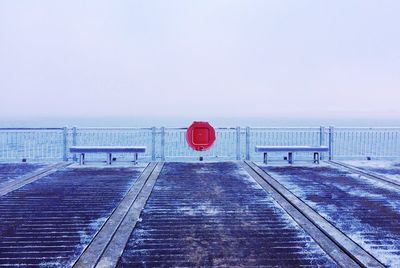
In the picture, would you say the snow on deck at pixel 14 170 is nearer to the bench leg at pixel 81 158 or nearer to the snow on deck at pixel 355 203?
the bench leg at pixel 81 158

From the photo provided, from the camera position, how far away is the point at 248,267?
3598 millimetres

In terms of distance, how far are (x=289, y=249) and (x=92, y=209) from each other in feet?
10.6

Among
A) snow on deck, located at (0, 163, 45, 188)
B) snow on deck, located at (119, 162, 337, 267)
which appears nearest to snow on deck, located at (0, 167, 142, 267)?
snow on deck, located at (119, 162, 337, 267)

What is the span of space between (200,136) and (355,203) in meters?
5.94

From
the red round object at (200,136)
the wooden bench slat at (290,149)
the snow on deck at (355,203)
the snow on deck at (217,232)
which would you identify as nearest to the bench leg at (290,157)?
the wooden bench slat at (290,149)

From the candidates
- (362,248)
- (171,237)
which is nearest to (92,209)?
(171,237)

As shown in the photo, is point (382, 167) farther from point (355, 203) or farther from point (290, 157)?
point (355, 203)

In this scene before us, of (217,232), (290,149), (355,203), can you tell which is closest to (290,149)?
(290,149)

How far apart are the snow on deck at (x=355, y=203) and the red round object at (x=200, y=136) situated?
2258 millimetres

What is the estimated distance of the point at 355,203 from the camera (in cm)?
625

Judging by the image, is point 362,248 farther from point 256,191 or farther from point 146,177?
point 146,177

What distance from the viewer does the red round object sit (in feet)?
37.3

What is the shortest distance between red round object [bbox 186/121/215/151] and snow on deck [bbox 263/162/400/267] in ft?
7.41

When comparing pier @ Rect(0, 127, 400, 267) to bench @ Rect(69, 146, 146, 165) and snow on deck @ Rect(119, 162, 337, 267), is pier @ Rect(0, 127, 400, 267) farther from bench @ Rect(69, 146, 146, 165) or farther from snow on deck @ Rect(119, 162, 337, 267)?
bench @ Rect(69, 146, 146, 165)
